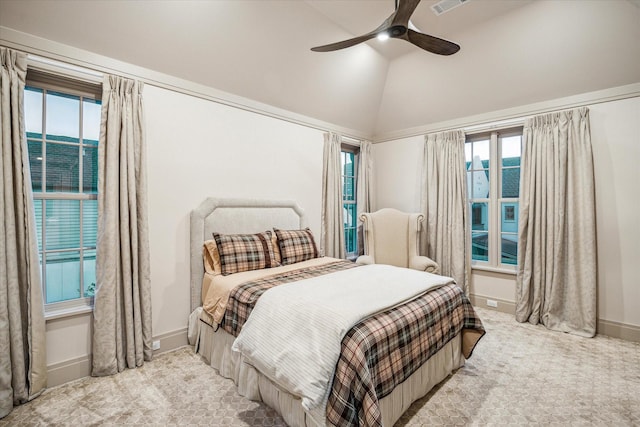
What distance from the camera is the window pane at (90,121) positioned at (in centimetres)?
246

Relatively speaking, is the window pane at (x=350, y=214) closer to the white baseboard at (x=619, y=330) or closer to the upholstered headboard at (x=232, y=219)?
the upholstered headboard at (x=232, y=219)

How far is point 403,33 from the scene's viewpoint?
6.87ft

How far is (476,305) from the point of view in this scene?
4012 millimetres

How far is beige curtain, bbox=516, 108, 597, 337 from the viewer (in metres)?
3.12

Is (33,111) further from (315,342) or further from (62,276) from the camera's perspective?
(315,342)

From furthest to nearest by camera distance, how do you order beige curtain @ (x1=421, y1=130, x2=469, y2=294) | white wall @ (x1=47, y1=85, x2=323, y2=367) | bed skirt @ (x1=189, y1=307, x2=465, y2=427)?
beige curtain @ (x1=421, y1=130, x2=469, y2=294), white wall @ (x1=47, y1=85, x2=323, y2=367), bed skirt @ (x1=189, y1=307, x2=465, y2=427)

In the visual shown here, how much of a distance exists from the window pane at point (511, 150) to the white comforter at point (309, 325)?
8.36ft

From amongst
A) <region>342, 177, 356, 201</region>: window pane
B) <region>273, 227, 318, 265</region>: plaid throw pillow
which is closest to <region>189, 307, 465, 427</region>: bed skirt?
<region>273, 227, 318, 265</region>: plaid throw pillow

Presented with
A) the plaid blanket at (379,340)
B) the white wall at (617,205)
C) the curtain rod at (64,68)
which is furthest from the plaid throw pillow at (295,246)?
the white wall at (617,205)

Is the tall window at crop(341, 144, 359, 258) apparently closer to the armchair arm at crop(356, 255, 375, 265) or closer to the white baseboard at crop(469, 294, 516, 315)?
the armchair arm at crop(356, 255, 375, 265)

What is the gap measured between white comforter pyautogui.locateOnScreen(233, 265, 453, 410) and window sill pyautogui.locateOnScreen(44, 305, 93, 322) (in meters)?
1.39

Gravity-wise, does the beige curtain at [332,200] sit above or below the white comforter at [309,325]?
above

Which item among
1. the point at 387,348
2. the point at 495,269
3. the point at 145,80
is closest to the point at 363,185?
the point at 495,269

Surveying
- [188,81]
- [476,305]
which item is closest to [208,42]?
[188,81]
